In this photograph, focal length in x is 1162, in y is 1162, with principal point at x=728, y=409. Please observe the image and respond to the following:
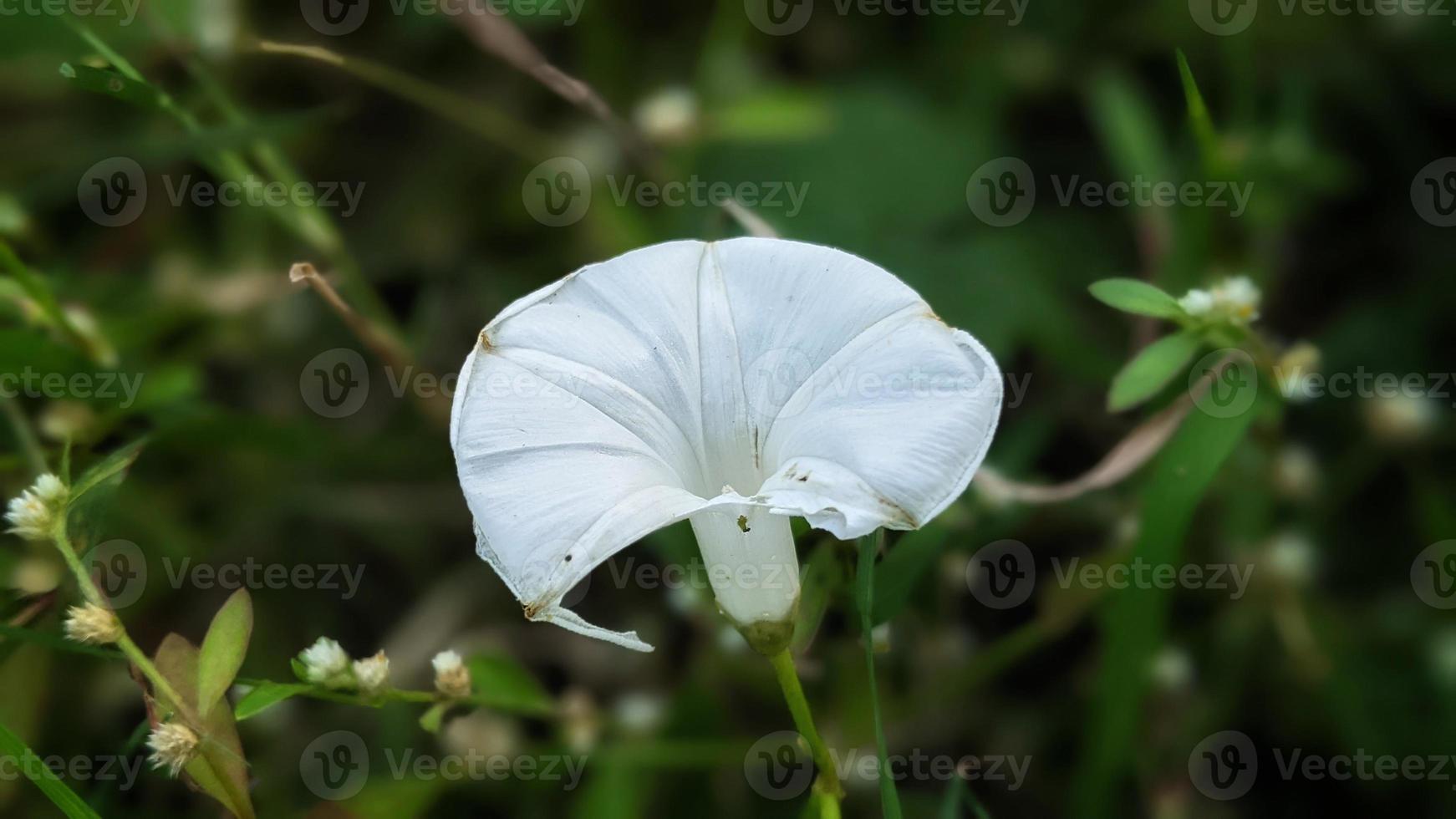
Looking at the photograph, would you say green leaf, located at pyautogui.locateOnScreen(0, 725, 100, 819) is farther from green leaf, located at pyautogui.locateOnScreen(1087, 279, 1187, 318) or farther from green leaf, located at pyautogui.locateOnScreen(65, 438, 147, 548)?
green leaf, located at pyautogui.locateOnScreen(1087, 279, 1187, 318)

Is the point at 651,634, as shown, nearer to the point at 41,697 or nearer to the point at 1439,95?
the point at 41,697

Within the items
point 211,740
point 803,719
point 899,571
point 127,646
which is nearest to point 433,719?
point 211,740

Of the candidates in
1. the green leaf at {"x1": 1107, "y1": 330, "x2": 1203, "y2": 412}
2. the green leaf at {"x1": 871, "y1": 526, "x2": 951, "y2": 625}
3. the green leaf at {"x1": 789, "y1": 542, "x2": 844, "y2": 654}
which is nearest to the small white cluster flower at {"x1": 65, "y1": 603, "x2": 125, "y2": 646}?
the green leaf at {"x1": 789, "y1": 542, "x2": 844, "y2": 654}

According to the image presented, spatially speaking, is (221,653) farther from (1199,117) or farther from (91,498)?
(1199,117)

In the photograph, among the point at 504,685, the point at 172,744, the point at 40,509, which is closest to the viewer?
the point at 172,744

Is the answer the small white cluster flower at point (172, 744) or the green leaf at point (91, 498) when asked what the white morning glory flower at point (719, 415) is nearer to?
the small white cluster flower at point (172, 744)

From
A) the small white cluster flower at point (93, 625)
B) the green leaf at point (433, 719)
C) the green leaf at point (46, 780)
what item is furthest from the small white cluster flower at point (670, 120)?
the green leaf at point (46, 780)
